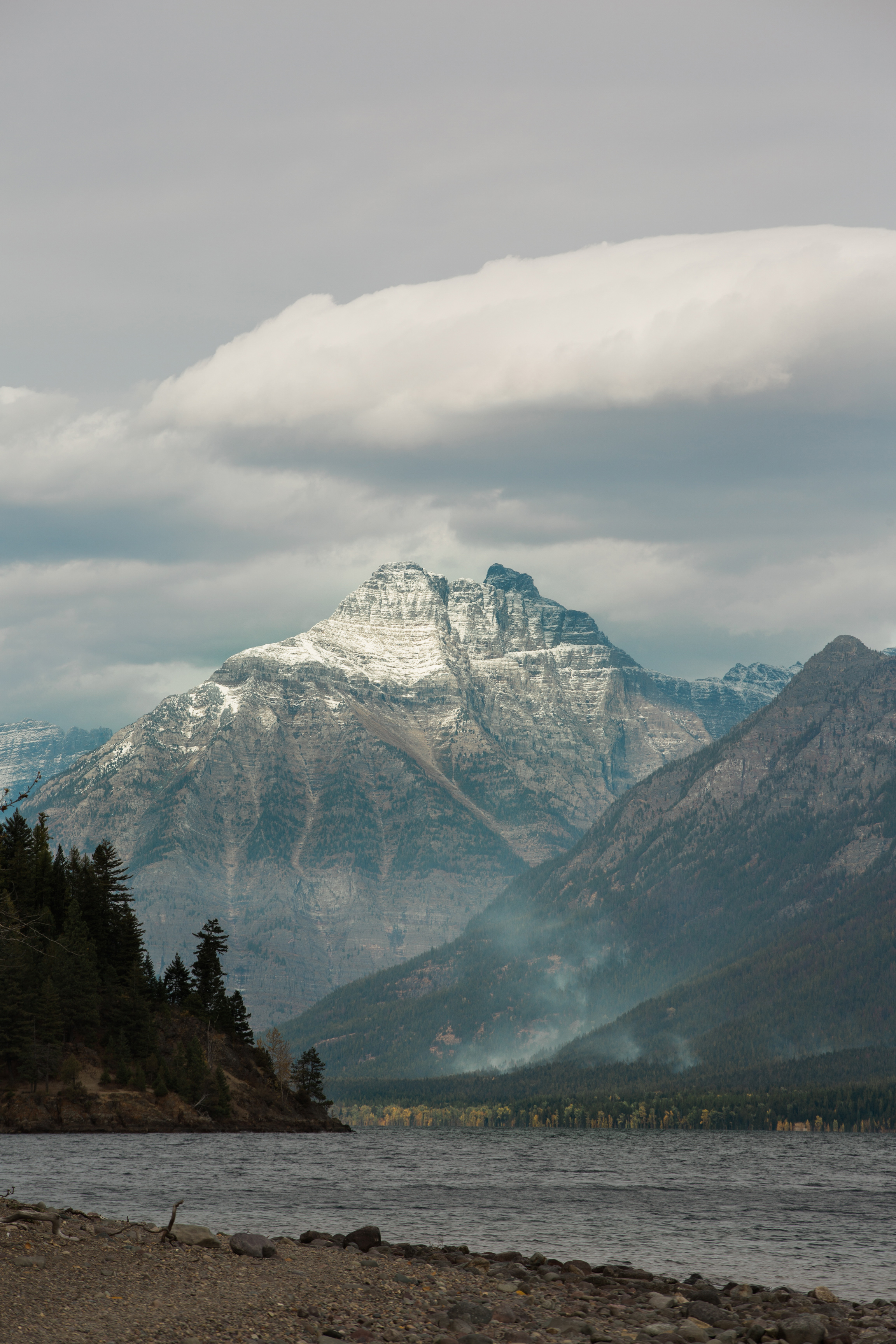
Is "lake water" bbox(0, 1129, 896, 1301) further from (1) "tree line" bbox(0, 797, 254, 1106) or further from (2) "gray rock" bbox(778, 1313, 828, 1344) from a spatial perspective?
(2) "gray rock" bbox(778, 1313, 828, 1344)

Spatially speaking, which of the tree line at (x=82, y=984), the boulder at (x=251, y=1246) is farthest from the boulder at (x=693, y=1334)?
the tree line at (x=82, y=984)

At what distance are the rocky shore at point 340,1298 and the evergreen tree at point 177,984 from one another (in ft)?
445

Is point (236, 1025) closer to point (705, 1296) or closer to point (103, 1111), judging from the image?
point (103, 1111)

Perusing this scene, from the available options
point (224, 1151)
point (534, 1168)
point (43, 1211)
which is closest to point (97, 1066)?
point (224, 1151)

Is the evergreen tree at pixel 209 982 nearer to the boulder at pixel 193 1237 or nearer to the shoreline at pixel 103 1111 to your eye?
the shoreline at pixel 103 1111

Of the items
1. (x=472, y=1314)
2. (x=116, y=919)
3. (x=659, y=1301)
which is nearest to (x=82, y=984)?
(x=116, y=919)

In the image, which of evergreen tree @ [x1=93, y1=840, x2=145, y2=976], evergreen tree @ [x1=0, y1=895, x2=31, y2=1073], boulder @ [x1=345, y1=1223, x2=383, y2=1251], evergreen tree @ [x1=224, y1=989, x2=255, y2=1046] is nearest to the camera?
boulder @ [x1=345, y1=1223, x2=383, y2=1251]

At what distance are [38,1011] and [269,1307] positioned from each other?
110511mm

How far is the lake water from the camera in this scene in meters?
70.8

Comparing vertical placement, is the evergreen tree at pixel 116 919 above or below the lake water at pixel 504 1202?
above

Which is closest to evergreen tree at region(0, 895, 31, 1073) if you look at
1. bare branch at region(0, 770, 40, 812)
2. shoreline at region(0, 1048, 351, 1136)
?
shoreline at region(0, 1048, 351, 1136)

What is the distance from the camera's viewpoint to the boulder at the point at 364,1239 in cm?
5847

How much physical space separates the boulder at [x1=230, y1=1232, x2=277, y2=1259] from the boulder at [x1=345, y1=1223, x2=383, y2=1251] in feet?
30.4

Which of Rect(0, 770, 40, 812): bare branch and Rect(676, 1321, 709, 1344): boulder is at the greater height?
Rect(0, 770, 40, 812): bare branch
